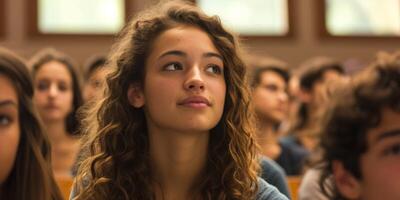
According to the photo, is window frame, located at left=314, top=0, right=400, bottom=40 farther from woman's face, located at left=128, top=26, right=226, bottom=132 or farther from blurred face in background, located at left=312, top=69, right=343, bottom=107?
woman's face, located at left=128, top=26, right=226, bottom=132

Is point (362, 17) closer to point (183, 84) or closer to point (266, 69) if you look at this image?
point (266, 69)

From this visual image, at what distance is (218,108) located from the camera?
155 centimetres

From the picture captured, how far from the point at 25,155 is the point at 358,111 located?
89 centimetres

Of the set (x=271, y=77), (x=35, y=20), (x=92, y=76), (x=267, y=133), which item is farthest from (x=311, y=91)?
(x=35, y=20)

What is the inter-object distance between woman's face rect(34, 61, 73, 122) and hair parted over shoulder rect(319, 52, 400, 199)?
1818mm

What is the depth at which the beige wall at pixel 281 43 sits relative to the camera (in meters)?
4.61

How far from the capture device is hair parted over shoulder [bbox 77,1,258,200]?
158 centimetres

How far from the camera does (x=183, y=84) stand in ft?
5.02

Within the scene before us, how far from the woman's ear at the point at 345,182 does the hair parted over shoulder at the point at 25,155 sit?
2.64 feet

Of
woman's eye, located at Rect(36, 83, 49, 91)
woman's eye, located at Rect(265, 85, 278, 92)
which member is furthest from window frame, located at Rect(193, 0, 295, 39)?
woman's eye, located at Rect(36, 83, 49, 91)

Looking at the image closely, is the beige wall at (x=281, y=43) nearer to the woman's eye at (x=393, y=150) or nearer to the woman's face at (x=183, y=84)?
the woman's face at (x=183, y=84)

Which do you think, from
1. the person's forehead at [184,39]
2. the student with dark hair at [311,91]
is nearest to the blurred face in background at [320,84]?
the student with dark hair at [311,91]

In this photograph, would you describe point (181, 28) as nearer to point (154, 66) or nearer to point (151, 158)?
point (154, 66)

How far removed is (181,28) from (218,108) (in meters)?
0.23
